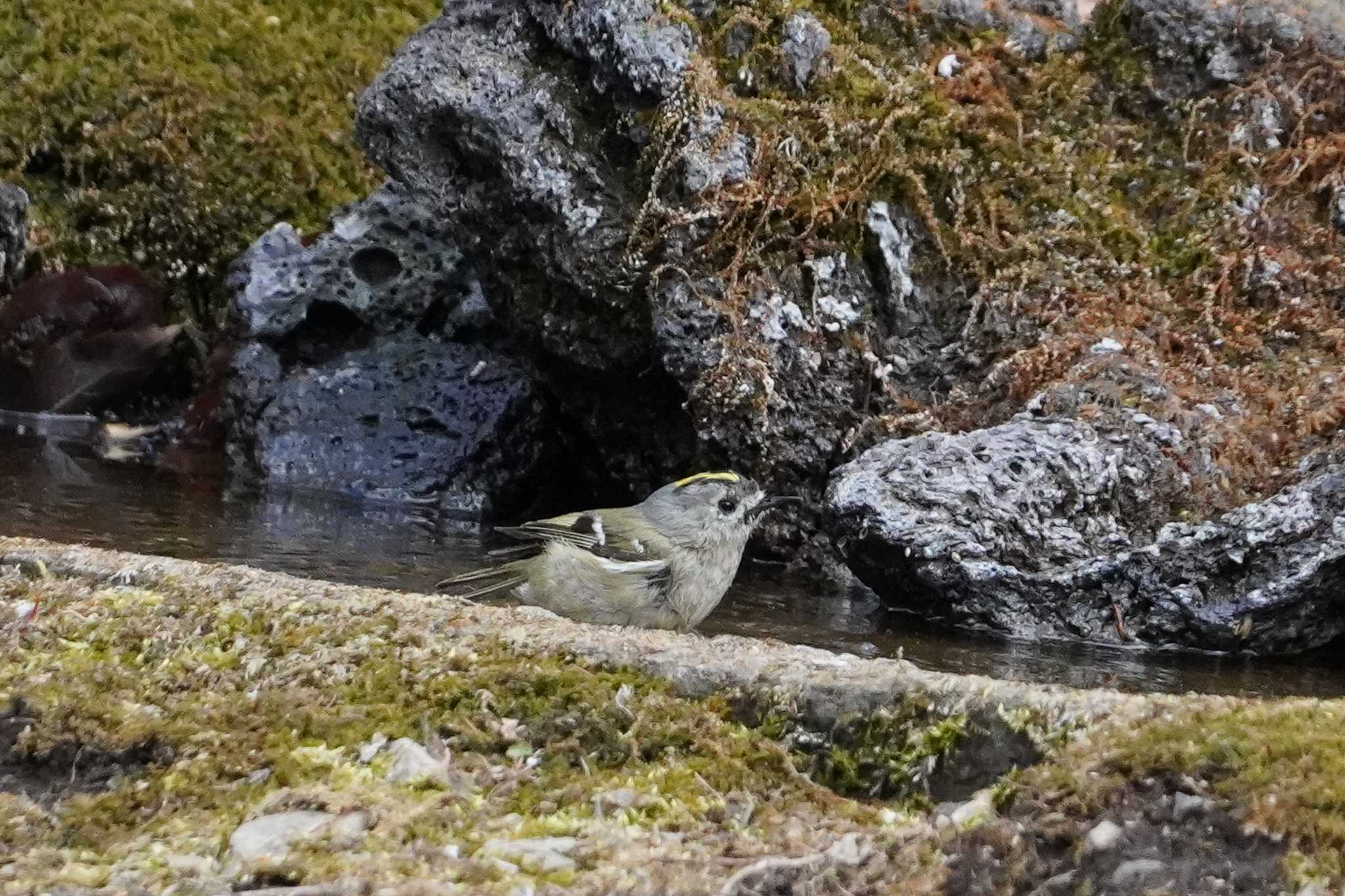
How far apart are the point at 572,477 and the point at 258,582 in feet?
16.3

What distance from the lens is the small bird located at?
17.5ft

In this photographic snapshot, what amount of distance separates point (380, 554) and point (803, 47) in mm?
3169

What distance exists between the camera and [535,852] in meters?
2.20

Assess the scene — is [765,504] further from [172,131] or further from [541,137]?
[172,131]

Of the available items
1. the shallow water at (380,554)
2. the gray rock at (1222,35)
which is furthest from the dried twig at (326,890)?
the gray rock at (1222,35)

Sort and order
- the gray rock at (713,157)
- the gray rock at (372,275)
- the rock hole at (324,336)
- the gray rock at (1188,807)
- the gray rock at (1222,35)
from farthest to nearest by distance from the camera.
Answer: the rock hole at (324,336) → the gray rock at (372,275) → the gray rock at (1222,35) → the gray rock at (713,157) → the gray rock at (1188,807)

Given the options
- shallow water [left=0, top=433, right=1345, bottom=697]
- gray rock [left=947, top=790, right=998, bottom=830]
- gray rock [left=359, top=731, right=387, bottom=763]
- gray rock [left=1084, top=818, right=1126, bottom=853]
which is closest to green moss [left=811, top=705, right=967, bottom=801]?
gray rock [left=947, top=790, right=998, bottom=830]

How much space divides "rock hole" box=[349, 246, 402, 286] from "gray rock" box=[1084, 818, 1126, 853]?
7.23 m

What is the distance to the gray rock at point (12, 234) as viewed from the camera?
9.70m

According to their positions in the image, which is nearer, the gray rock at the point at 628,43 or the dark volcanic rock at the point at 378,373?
the gray rock at the point at 628,43

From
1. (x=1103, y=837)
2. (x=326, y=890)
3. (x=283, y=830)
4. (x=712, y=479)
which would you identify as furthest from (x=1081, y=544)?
(x=326, y=890)

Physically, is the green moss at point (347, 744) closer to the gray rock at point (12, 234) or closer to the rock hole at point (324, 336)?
the rock hole at point (324, 336)

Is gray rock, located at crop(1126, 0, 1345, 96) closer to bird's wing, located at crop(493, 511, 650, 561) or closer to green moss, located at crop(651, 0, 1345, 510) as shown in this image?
green moss, located at crop(651, 0, 1345, 510)

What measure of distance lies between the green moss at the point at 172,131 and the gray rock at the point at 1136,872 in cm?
897
